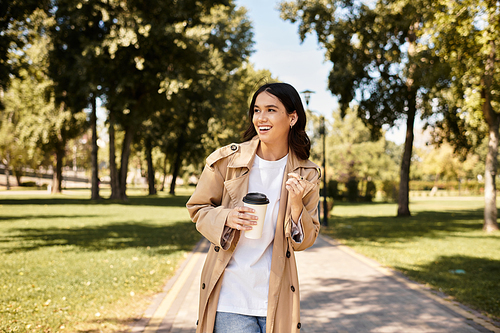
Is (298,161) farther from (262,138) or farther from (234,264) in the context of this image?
(234,264)

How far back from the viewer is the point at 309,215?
7.41 feet

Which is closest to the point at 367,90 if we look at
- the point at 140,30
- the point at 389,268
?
the point at 140,30

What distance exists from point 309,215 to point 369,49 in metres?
20.0

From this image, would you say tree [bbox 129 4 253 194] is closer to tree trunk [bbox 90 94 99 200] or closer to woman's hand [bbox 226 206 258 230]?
tree trunk [bbox 90 94 99 200]

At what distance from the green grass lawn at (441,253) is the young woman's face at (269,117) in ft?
17.4

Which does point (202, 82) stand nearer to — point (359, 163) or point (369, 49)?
point (369, 49)

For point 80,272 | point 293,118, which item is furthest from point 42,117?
point 293,118

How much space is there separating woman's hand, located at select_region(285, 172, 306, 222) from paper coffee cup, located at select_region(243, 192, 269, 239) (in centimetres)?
15

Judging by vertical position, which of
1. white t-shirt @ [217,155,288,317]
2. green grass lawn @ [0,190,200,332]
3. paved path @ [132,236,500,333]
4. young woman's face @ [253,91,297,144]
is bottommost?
paved path @ [132,236,500,333]

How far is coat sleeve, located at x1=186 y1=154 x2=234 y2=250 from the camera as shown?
2133 mm

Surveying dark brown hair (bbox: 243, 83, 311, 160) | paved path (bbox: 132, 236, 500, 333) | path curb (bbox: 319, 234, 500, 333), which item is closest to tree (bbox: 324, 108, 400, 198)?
path curb (bbox: 319, 234, 500, 333)

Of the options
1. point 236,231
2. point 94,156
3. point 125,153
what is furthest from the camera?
point 125,153

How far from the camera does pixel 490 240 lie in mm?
13766

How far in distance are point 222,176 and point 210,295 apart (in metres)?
0.64
